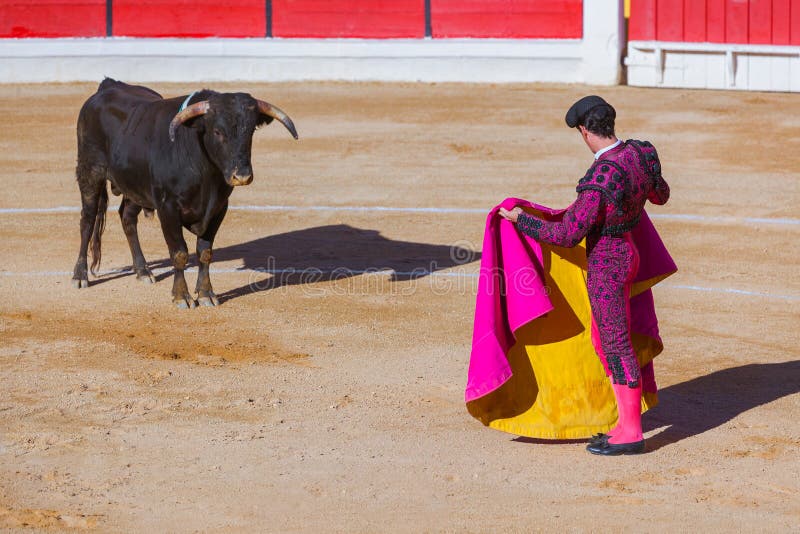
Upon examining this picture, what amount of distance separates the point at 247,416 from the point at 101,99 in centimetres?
350

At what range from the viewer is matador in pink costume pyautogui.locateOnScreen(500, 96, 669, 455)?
516 centimetres

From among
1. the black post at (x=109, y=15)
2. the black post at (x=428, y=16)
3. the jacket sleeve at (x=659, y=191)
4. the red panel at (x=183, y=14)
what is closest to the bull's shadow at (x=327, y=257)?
the jacket sleeve at (x=659, y=191)

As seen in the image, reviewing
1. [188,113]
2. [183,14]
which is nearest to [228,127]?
[188,113]

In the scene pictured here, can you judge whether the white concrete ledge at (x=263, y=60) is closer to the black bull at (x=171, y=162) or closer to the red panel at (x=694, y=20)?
the red panel at (x=694, y=20)

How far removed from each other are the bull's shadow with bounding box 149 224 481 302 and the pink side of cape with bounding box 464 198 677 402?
3.14 m

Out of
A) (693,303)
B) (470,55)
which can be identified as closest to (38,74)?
(470,55)

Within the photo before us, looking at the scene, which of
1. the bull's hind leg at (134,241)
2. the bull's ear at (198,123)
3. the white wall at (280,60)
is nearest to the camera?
the bull's ear at (198,123)

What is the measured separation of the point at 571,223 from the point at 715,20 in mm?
12076

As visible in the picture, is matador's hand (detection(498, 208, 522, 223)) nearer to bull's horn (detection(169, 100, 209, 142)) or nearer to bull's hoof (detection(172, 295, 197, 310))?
bull's horn (detection(169, 100, 209, 142))

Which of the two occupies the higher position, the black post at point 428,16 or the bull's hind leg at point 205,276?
the black post at point 428,16

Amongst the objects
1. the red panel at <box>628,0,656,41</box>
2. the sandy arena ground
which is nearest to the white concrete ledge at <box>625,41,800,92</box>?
the red panel at <box>628,0,656,41</box>

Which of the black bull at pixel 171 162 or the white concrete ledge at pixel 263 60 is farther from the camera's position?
the white concrete ledge at pixel 263 60

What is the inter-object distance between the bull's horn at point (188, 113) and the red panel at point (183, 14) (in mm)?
10202

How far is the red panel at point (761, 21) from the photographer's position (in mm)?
16094
